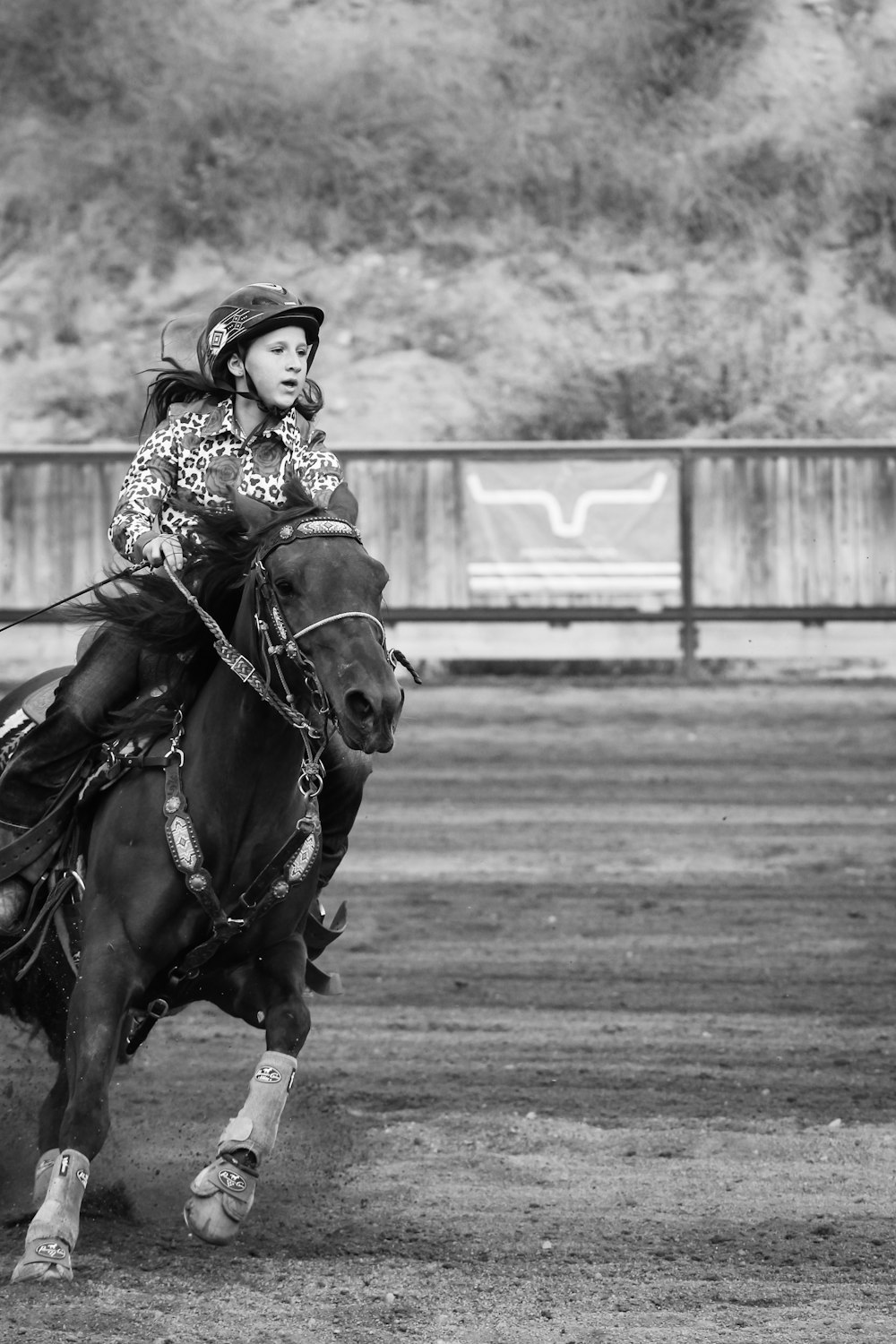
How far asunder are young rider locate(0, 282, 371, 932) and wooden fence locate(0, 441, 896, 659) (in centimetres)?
1019

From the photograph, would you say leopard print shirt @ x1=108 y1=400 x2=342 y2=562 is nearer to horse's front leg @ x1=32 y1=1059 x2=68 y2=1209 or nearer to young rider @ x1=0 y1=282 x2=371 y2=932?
young rider @ x1=0 y1=282 x2=371 y2=932

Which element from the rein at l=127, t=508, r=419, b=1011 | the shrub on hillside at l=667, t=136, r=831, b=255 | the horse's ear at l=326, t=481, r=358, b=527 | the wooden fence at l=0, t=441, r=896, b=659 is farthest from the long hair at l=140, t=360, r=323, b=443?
the shrub on hillside at l=667, t=136, r=831, b=255

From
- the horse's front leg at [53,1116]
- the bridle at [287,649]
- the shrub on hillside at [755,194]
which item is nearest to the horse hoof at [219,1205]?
the horse's front leg at [53,1116]

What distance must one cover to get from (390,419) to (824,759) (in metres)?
6.93

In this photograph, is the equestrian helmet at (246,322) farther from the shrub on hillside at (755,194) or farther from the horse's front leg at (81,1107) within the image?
the shrub on hillside at (755,194)

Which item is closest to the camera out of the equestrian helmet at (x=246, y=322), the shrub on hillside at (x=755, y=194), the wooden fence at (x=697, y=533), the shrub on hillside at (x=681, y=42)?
the equestrian helmet at (x=246, y=322)

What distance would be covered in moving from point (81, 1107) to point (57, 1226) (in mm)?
312

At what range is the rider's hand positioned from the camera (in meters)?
5.26

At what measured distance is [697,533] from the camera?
52.0 feet

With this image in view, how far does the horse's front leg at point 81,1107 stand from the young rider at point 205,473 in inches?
28.3

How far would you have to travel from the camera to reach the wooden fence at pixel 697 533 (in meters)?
15.8

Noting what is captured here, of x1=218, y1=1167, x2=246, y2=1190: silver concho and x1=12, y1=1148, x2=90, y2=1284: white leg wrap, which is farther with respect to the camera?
x1=218, y1=1167, x2=246, y2=1190: silver concho

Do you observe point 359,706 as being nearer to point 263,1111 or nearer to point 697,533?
point 263,1111

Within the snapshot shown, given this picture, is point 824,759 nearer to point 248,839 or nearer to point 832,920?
point 832,920
